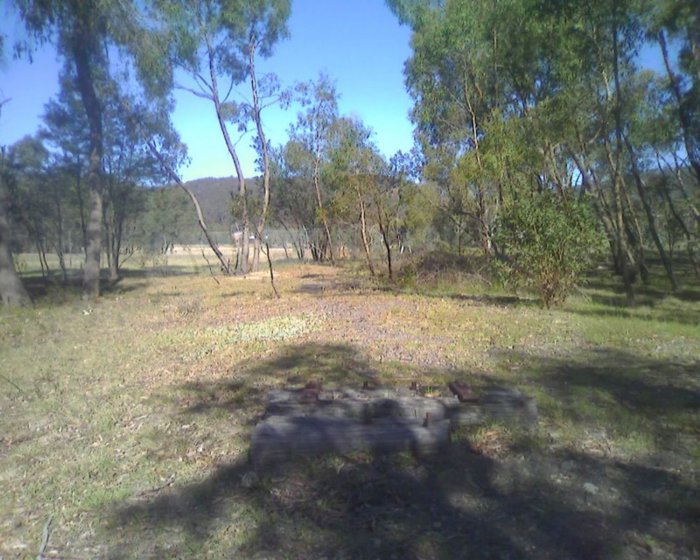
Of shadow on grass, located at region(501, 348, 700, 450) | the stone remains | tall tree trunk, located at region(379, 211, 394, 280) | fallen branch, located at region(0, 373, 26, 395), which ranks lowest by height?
shadow on grass, located at region(501, 348, 700, 450)

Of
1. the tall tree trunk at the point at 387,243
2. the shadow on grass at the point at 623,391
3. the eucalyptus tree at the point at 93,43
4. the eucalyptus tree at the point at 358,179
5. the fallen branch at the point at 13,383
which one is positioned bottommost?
the shadow on grass at the point at 623,391

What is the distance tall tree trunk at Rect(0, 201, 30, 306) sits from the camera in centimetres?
1387

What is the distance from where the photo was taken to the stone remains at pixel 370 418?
4352 millimetres

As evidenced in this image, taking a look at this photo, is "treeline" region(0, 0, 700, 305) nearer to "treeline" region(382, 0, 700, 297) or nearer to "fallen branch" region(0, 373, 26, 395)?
"treeline" region(382, 0, 700, 297)

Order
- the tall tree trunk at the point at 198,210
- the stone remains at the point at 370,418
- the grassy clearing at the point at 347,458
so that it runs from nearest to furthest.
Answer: the grassy clearing at the point at 347,458, the stone remains at the point at 370,418, the tall tree trunk at the point at 198,210

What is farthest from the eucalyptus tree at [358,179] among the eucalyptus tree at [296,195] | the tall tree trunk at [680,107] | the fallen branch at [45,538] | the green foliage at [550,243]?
the eucalyptus tree at [296,195]

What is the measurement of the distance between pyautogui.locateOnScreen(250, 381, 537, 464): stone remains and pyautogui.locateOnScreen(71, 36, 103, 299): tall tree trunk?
1248 cm

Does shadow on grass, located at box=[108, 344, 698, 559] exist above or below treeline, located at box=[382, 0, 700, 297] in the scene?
below

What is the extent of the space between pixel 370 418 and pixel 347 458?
1.35 feet

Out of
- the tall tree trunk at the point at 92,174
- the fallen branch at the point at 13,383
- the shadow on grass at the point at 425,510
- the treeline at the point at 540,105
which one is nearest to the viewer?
the shadow on grass at the point at 425,510

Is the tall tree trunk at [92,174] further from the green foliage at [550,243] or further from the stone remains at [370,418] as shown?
the stone remains at [370,418]

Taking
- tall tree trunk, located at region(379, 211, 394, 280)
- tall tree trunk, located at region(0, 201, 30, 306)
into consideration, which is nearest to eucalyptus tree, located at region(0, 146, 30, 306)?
tall tree trunk, located at region(0, 201, 30, 306)

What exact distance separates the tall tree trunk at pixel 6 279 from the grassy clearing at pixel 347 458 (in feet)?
14.7

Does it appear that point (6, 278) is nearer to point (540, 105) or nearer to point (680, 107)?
point (540, 105)
